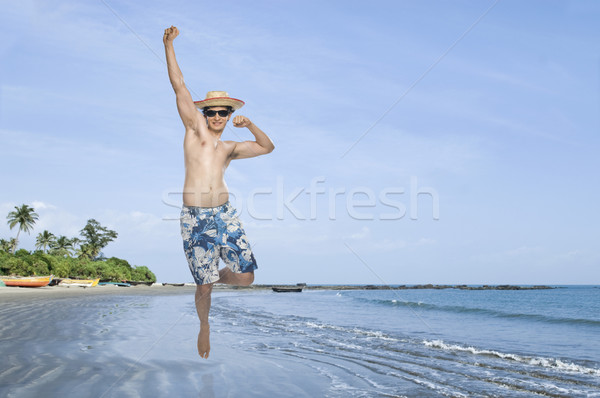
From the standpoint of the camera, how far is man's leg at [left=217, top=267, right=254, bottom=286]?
14.1 ft

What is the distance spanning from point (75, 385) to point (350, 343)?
7610mm

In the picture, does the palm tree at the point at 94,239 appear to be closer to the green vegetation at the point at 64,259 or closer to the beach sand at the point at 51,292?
the green vegetation at the point at 64,259

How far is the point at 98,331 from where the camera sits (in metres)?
12.1

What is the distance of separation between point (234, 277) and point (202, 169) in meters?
1.00

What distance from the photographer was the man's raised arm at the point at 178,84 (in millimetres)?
4137

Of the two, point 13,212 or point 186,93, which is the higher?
point 13,212

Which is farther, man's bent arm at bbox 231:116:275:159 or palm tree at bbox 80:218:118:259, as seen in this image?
palm tree at bbox 80:218:118:259

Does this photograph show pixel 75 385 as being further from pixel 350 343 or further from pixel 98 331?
pixel 350 343

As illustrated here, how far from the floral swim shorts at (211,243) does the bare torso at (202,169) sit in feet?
0.27

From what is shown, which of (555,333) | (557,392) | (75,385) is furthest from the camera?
(555,333)

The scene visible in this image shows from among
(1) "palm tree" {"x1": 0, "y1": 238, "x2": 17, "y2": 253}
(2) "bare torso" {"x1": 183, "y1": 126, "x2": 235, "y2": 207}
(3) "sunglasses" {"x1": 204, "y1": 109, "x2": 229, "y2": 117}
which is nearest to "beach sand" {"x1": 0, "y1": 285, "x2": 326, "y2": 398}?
(2) "bare torso" {"x1": 183, "y1": 126, "x2": 235, "y2": 207}

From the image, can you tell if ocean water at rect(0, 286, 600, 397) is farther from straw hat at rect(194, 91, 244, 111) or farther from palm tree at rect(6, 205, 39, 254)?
palm tree at rect(6, 205, 39, 254)

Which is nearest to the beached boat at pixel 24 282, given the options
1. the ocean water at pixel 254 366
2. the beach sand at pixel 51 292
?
the beach sand at pixel 51 292

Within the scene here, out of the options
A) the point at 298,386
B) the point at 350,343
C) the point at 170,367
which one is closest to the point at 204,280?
the point at 298,386
